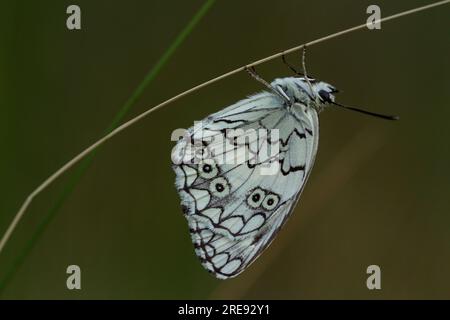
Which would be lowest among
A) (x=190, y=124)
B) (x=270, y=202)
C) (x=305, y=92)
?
(x=270, y=202)

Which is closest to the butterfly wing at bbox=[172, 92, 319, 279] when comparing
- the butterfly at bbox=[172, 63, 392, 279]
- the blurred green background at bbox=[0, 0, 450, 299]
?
the butterfly at bbox=[172, 63, 392, 279]

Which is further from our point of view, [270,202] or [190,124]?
[190,124]

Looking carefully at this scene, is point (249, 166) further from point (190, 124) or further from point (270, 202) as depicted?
point (190, 124)

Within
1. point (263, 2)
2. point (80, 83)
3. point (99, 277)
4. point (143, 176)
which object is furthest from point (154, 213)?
point (263, 2)

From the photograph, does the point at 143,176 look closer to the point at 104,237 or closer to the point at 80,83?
the point at 104,237

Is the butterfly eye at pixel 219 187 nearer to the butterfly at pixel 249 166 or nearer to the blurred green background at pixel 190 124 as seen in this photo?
the butterfly at pixel 249 166

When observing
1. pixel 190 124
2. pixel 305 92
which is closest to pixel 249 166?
pixel 305 92
